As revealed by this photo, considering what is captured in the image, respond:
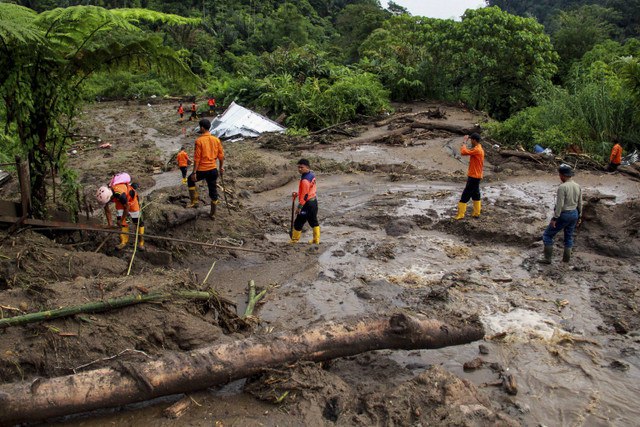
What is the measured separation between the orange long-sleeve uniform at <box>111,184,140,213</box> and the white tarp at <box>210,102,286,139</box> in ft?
39.8

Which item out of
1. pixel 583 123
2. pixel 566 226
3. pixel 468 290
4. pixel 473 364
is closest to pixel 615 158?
pixel 583 123

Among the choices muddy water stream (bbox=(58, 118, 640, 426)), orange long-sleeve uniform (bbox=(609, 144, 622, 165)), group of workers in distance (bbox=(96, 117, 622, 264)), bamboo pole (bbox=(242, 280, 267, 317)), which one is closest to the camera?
muddy water stream (bbox=(58, 118, 640, 426))

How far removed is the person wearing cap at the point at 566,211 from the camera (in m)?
6.96

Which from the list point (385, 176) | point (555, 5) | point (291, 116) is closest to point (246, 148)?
point (291, 116)

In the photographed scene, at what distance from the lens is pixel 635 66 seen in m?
13.0

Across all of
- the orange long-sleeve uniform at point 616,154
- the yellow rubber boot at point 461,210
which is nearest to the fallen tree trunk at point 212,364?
the yellow rubber boot at point 461,210

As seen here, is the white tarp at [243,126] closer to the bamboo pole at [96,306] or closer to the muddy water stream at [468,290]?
the muddy water stream at [468,290]

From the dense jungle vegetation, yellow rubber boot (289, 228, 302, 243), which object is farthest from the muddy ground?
the dense jungle vegetation

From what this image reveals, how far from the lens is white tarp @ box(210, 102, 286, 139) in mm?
18922

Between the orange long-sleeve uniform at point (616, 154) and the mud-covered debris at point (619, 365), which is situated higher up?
the orange long-sleeve uniform at point (616, 154)

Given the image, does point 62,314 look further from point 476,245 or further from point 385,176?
point 385,176

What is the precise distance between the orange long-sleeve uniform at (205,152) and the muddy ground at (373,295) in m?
0.79

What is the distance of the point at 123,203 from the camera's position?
6637mm

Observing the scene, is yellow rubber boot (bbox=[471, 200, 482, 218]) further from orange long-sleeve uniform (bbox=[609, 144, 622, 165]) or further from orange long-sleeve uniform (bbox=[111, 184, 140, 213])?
orange long-sleeve uniform (bbox=[111, 184, 140, 213])
